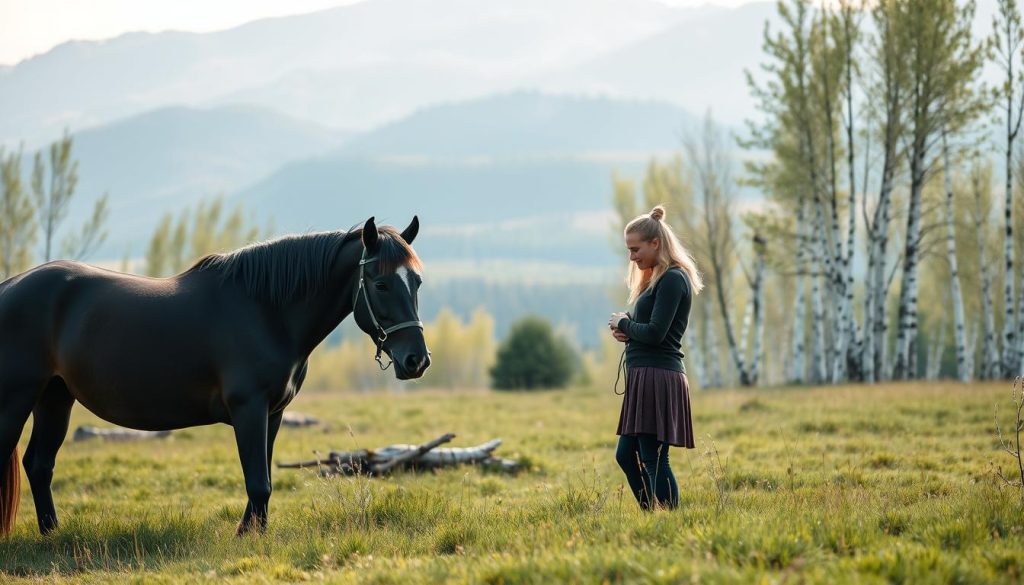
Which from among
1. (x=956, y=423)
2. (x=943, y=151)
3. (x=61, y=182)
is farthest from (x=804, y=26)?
(x=61, y=182)

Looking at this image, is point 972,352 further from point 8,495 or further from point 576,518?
point 8,495

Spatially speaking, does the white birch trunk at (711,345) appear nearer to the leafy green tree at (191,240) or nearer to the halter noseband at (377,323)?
the leafy green tree at (191,240)

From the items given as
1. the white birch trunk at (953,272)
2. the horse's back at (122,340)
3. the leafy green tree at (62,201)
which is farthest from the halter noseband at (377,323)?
the leafy green tree at (62,201)

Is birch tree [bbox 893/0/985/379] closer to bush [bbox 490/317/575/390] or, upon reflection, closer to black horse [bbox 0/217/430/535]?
bush [bbox 490/317/575/390]

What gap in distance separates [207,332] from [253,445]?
987mm

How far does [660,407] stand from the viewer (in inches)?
242

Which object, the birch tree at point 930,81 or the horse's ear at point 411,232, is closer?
the horse's ear at point 411,232

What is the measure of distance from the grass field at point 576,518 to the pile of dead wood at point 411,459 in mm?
266

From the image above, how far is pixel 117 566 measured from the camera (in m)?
6.02

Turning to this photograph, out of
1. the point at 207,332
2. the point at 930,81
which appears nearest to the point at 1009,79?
the point at 930,81

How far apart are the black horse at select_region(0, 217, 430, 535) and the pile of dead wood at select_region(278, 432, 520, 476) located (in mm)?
3212

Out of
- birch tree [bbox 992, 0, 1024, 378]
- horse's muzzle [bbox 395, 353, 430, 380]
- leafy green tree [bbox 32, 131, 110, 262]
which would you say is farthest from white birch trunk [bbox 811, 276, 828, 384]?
leafy green tree [bbox 32, 131, 110, 262]

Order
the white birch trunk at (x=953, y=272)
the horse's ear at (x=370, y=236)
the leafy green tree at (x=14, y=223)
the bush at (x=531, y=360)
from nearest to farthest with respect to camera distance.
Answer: the horse's ear at (x=370, y=236) < the white birch trunk at (x=953, y=272) < the bush at (x=531, y=360) < the leafy green tree at (x=14, y=223)

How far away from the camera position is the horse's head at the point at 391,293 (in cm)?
654
